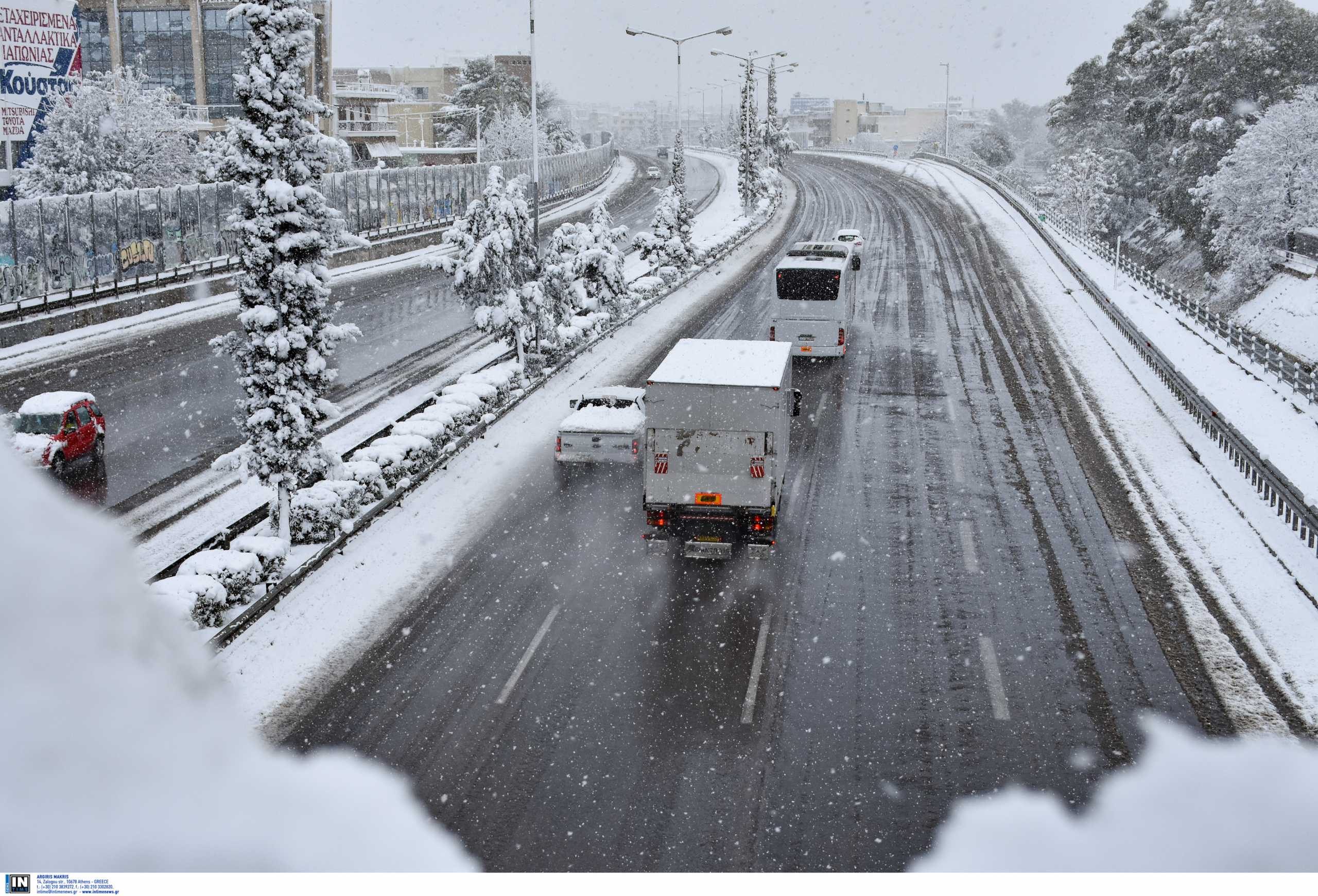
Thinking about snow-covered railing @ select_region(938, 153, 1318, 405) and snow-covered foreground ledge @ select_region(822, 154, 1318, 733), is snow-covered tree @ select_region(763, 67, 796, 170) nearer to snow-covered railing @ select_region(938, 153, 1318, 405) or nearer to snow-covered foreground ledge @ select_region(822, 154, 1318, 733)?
snow-covered railing @ select_region(938, 153, 1318, 405)

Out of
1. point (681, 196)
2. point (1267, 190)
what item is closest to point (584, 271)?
point (681, 196)

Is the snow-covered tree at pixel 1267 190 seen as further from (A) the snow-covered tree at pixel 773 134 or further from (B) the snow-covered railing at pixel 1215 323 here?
(A) the snow-covered tree at pixel 773 134

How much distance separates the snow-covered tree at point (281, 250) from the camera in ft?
63.0

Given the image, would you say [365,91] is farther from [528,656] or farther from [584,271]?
[528,656]

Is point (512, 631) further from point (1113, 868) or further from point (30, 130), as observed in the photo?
point (30, 130)

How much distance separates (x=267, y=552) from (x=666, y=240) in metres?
39.1

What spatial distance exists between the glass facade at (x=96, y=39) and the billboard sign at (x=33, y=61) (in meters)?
40.7

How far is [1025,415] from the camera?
29.7m

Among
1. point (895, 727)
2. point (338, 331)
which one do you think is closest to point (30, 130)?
point (338, 331)

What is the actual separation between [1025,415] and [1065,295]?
21.2 metres

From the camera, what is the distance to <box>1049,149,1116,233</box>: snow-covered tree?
4281 inches

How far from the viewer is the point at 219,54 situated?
92.7 metres

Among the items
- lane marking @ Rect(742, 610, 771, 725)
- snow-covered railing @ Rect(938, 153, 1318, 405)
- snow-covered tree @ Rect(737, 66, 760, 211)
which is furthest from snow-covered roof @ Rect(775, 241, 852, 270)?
snow-covered tree @ Rect(737, 66, 760, 211)

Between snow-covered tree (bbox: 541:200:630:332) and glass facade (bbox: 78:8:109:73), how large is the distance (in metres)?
67.5
